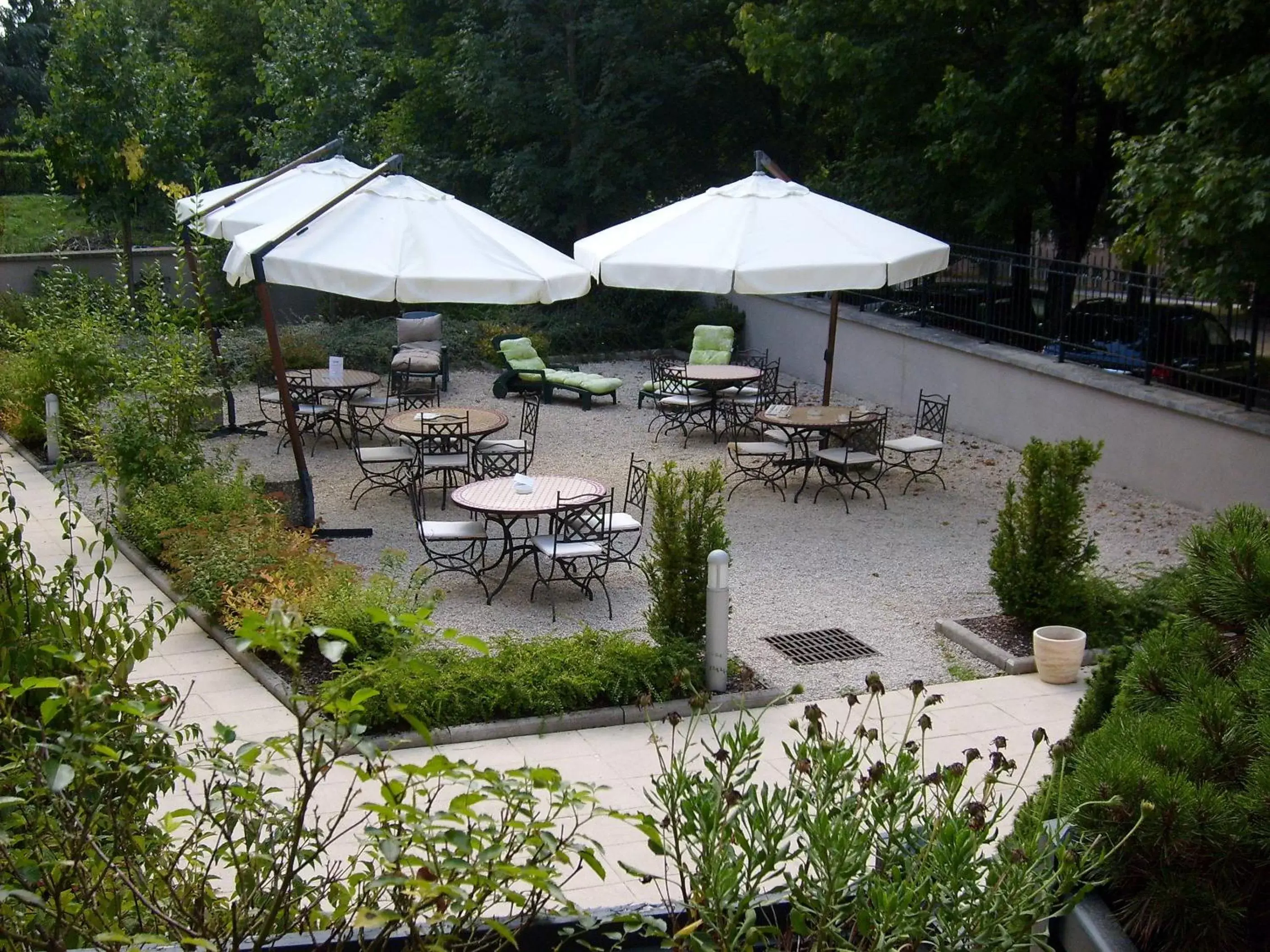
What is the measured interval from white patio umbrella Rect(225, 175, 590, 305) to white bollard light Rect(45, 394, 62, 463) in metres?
2.82

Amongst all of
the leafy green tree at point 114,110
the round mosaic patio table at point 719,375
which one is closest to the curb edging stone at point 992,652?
the round mosaic patio table at point 719,375

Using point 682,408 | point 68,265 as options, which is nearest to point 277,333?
point 682,408

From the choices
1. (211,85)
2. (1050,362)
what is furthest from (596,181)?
(211,85)

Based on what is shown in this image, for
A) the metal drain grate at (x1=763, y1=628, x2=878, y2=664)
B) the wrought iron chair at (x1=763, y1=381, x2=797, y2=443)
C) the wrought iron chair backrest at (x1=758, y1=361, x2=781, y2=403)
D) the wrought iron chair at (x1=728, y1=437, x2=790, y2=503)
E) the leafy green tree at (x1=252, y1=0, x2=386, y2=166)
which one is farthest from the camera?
the leafy green tree at (x1=252, y1=0, x2=386, y2=166)

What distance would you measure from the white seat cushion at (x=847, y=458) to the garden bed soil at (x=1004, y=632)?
308 cm

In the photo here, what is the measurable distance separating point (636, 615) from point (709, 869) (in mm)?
6543

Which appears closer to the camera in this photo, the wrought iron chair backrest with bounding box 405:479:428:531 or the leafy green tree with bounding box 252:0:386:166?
the wrought iron chair backrest with bounding box 405:479:428:531

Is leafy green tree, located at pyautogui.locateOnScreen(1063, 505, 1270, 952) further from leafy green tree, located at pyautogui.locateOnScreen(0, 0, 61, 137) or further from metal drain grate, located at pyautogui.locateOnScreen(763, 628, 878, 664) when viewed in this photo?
leafy green tree, located at pyautogui.locateOnScreen(0, 0, 61, 137)

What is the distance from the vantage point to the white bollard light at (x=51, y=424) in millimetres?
12391

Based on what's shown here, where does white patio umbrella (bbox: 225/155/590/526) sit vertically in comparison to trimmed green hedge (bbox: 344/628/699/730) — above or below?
above

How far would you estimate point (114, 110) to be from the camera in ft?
64.2

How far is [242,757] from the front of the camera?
2.46 meters

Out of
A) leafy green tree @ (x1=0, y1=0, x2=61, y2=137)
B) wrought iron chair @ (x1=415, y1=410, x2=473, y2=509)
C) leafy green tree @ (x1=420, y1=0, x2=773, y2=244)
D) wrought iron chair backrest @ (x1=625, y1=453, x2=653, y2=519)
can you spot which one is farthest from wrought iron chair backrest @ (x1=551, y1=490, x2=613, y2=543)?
leafy green tree @ (x1=0, y1=0, x2=61, y2=137)

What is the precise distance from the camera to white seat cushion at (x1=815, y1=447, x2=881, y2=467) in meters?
12.1
